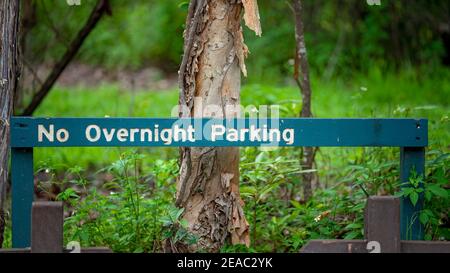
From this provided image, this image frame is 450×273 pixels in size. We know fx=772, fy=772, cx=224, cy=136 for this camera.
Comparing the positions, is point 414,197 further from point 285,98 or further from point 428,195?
point 285,98

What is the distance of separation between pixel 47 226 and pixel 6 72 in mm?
1218

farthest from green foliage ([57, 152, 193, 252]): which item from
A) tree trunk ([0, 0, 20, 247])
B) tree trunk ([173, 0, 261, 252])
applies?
tree trunk ([0, 0, 20, 247])

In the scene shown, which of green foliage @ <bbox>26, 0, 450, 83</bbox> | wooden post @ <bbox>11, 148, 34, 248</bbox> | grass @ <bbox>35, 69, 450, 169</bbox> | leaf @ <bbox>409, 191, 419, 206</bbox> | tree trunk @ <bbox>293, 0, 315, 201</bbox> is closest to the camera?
wooden post @ <bbox>11, 148, 34, 248</bbox>

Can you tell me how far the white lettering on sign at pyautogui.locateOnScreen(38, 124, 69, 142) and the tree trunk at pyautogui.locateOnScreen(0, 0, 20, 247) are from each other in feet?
1.55

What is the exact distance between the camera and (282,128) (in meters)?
3.62

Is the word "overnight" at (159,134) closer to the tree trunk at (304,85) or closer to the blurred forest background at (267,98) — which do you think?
the blurred forest background at (267,98)

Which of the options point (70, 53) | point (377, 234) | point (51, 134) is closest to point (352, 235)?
point (377, 234)

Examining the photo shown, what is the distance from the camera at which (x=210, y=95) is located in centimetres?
396

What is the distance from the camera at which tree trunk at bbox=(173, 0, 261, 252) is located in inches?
156

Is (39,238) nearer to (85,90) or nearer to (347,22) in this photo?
(85,90)

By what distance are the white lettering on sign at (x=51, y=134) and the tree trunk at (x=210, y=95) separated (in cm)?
64

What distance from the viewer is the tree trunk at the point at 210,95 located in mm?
3959

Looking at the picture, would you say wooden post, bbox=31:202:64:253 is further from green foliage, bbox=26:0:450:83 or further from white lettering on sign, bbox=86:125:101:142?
green foliage, bbox=26:0:450:83
